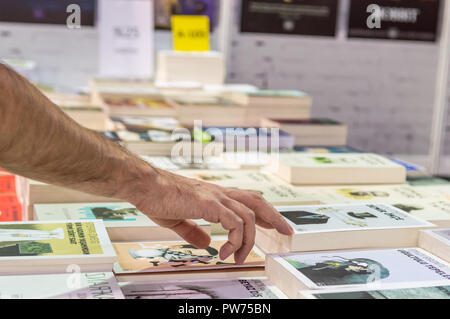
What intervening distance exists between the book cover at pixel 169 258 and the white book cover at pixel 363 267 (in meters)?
0.13

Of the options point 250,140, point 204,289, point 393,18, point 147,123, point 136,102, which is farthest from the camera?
point 393,18

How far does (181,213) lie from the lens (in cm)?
120

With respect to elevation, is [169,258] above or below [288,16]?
below

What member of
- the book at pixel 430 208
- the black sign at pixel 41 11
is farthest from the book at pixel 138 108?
the black sign at pixel 41 11

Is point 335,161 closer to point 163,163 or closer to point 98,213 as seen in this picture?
point 163,163

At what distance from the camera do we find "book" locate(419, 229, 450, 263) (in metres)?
1.26

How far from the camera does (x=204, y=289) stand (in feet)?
3.76

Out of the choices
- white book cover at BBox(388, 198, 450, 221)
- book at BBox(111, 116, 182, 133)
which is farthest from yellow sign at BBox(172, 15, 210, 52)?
white book cover at BBox(388, 198, 450, 221)

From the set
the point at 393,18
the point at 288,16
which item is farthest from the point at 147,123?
the point at 393,18

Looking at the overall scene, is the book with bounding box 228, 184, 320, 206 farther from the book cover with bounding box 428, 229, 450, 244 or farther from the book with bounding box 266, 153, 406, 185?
the book cover with bounding box 428, 229, 450, 244

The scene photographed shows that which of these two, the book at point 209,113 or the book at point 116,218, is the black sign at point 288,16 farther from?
the book at point 116,218

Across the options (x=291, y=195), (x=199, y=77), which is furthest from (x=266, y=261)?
(x=199, y=77)

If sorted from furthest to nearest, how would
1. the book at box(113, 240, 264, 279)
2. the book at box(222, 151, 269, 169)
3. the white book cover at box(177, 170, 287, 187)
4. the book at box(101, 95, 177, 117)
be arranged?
the book at box(101, 95, 177, 117) → the book at box(222, 151, 269, 169) → the white book cover at box(177, 170, 287, 187) → the book at box(113, 240, 264, 279)

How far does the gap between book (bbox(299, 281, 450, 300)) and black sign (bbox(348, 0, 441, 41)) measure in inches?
132
